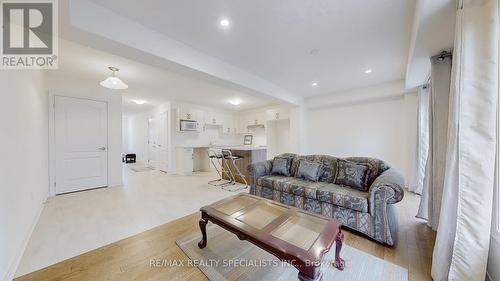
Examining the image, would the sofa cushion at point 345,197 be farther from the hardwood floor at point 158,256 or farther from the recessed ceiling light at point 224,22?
the recessed ceiling light at point 224,22

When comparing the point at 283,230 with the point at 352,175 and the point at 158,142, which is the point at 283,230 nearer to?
the point at 352,175

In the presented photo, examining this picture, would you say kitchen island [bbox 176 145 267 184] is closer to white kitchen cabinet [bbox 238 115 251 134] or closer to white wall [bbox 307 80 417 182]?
white kitchen cabinet [bbox 238 115 251 134]

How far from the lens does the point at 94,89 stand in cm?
427

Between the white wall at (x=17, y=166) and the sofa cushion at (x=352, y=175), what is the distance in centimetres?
365

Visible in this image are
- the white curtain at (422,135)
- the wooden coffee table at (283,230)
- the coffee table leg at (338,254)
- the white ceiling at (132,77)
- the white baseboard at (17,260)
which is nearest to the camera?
the wooden coffee table at (283,230)

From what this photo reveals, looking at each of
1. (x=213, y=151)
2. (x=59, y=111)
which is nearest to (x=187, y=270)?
(x=213, y=151)

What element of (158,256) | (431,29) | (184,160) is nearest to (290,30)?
(431,29)

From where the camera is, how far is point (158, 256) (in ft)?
6.15

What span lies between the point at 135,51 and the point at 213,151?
11.8 feet

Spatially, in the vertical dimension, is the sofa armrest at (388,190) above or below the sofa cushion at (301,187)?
above

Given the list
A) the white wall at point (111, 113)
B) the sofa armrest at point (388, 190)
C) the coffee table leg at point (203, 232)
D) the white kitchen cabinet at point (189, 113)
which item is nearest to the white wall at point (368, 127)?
Answer: the sofa armrest at point (388, 190)

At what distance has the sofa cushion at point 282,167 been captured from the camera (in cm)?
342

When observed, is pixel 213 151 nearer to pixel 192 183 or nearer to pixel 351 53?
pixel 192 183

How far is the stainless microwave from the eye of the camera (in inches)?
243
